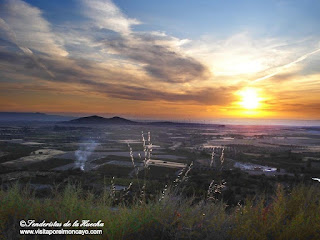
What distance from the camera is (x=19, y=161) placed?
6181cm

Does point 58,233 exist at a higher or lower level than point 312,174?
higher

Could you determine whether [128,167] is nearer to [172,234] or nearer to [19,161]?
[19,161]

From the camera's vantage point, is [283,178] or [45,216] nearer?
[45,216]

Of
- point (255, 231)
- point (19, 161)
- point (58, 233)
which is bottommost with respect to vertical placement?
point (19, 161)

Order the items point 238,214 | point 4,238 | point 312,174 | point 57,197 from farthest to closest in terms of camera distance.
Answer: point 312,174, point 57,197, point 238,214, point 4,238

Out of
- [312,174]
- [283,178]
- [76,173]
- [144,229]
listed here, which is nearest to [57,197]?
[144,229]

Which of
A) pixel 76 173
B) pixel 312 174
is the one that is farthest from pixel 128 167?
pixel 312 174

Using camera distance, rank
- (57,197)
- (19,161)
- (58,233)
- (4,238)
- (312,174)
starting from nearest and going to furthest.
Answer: (4,238)
(58,233)
(57,197)
(312,174)
(19,161)

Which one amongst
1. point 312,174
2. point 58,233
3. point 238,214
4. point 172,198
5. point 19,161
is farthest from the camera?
point 19,161

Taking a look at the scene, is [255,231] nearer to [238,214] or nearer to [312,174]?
[238,214]

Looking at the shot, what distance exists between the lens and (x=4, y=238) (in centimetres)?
399

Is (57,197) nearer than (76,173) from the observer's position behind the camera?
Yes

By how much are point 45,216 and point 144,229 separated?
7.24ft

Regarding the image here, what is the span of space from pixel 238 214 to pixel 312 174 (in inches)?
2428
